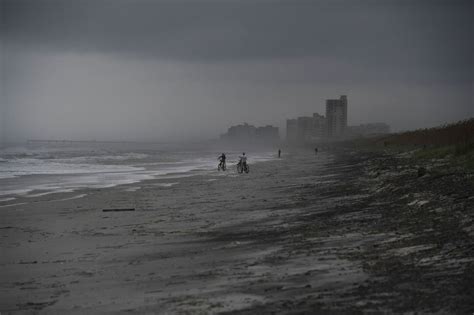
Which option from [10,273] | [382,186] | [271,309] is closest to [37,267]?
[10,273]

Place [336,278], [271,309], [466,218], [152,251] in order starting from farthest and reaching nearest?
[152,251], [466,218], [336,278], [271,309]

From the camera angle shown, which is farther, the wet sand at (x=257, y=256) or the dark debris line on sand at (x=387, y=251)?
the wet sand at (x=257, y=256)

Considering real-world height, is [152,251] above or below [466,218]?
below

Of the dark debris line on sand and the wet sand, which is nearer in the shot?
the dark debris line on sand

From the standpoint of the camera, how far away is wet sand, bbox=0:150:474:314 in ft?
19.7

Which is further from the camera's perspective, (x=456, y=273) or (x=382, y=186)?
(x=382, y=186)

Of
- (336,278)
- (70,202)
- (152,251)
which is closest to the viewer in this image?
(336,278)

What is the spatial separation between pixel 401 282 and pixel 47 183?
83.9 feet

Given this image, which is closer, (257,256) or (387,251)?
(387,251)

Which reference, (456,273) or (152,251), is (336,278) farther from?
(152,251)

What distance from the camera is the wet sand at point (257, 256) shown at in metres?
6.00

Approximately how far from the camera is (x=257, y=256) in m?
8.67

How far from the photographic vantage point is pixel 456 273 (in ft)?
20.5

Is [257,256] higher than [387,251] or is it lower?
A: lower
